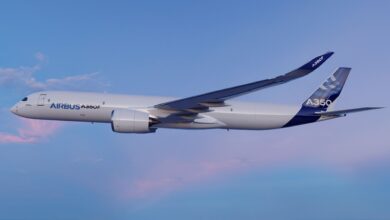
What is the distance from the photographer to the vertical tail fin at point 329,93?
3903 centimetres

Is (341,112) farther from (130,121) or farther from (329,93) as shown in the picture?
(130,121)

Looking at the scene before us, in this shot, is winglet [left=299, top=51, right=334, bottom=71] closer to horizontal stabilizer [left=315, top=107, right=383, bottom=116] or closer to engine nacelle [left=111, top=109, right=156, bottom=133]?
horizontal stabilizer [left=315, top=107, right=383, bottom=116]

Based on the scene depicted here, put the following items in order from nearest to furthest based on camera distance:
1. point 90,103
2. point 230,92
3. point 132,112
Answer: point 230,92 → point 132,112 → point 90,103

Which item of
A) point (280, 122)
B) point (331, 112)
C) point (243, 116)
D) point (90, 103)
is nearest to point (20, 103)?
point (90, 103)

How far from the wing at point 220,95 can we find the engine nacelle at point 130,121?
68.3 inches

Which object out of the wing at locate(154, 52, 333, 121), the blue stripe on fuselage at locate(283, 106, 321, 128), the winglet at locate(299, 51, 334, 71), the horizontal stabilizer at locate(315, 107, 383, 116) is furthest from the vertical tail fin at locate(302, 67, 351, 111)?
the winglet at locate(299, 51, 334, 71)

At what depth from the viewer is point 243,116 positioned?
36.5 meters

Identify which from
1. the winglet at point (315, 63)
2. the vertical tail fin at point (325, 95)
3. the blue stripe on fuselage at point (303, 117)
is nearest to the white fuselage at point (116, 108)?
the blue stripe on fuselage at point (303, 117)

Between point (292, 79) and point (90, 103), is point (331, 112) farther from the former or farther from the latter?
point (90, 103)

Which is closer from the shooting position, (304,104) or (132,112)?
(132,112)

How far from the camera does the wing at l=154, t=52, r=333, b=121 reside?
2661 centimetres

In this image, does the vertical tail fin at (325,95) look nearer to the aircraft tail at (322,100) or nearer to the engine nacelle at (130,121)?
the aircraft tail at (322,100)

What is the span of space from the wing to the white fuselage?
3.65 ft

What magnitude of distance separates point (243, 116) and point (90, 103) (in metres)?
11.8
